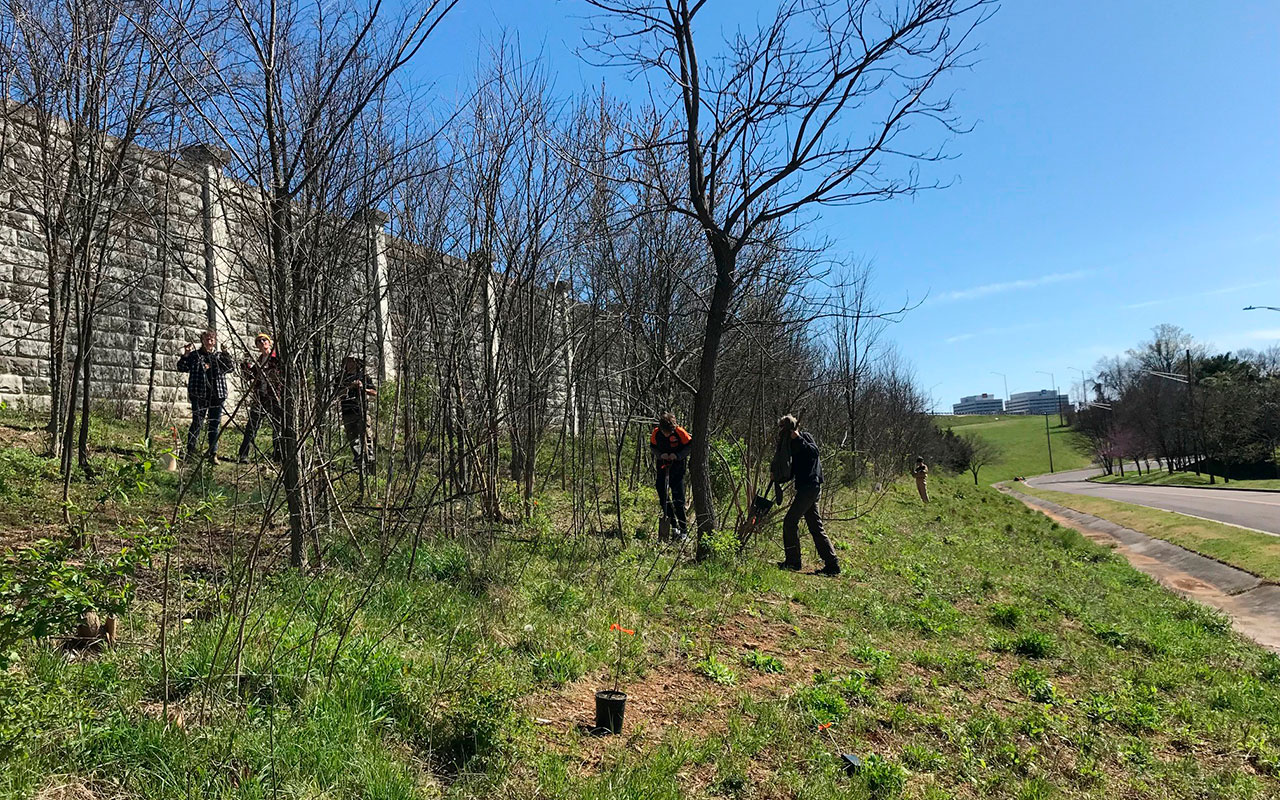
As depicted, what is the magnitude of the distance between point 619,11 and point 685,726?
5.87 m

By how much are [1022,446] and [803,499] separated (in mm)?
85347

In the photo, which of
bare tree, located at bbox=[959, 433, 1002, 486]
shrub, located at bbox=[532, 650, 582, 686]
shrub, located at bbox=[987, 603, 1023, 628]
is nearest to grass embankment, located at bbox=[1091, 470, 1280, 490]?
bare tree, located at bbox=[959, 433, 1002, 486]

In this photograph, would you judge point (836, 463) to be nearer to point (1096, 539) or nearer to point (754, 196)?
point (754, 196)

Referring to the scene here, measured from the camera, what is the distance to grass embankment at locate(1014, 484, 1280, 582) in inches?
478

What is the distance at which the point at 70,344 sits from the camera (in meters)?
9.16

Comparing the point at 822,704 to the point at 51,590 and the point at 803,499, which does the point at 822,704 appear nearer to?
the point at 51,590

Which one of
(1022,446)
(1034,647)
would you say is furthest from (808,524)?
(1022,446)

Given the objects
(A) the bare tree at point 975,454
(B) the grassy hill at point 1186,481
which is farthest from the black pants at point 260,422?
(A) the bare tree at point 975,454

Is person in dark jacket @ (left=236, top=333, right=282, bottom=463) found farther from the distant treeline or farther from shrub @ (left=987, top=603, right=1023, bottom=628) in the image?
the distant treeline

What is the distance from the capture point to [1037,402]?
135m

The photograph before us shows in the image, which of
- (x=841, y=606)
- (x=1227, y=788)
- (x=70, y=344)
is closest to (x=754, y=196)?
(x=841, y=606)

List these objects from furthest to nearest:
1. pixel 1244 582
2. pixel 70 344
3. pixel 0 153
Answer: pixel 1244 582 → pixel 70 344 → pixel 0 153

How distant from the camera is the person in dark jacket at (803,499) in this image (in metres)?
8.36

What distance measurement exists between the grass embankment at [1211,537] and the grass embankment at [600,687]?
5.80 m
